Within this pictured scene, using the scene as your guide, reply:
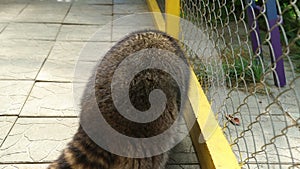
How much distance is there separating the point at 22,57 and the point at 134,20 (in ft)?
6.32

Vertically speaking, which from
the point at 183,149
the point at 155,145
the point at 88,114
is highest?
the point at 88,114

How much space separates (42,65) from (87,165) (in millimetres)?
2164

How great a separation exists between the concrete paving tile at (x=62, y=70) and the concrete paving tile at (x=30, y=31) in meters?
0.85

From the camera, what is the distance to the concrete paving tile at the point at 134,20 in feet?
16.5

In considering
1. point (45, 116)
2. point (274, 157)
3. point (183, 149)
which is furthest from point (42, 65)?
point (274, 157)

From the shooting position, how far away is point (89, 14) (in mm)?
5562

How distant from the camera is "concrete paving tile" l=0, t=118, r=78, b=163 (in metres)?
2.32

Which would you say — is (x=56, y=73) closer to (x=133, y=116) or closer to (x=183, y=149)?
(x=183, y=149)

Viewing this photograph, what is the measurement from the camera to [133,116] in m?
1.83

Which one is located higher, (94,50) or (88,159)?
(88,159)

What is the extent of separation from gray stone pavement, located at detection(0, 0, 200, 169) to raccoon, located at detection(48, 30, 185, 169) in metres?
0.54

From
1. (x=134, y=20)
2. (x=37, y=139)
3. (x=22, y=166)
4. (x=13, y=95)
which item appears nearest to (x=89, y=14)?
(x=134, y=20)

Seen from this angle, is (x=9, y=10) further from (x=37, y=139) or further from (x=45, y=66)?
(x=37, y=139)

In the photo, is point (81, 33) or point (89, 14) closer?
point (81, 33)
